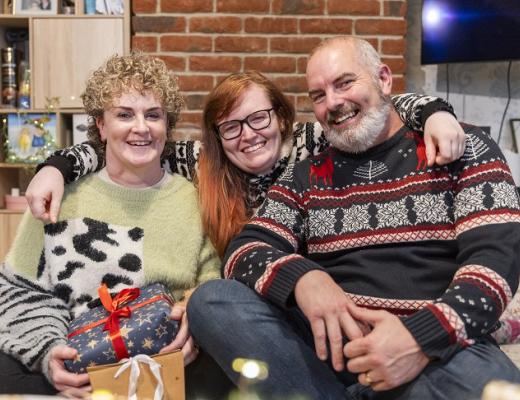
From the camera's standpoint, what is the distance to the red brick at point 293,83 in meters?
3.07

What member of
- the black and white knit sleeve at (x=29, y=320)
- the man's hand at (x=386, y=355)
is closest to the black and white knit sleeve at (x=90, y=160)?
the black and white knit sleeve at (x=29, y=320)

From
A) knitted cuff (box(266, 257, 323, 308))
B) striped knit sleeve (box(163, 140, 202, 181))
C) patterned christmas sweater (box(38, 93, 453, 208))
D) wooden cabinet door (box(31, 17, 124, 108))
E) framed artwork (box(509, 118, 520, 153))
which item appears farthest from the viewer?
framed artwork (box(509, 118, 520, 153))

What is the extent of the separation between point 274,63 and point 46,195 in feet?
5.87

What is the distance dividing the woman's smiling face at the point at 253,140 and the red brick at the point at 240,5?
4.66ft

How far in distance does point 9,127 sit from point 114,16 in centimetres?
87

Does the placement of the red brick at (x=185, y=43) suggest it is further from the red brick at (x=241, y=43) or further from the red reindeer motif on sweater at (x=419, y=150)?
the red reindeer motif on sweater at (x=419, y=150)

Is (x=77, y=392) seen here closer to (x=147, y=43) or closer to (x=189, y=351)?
(x=189, y=351)

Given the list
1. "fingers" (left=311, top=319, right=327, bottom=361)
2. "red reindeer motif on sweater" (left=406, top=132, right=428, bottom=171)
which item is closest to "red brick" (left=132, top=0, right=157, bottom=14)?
"red reindeer motif on sweater" (left=406, top=132, right=428, bottom=171)

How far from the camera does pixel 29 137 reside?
10.8 feet

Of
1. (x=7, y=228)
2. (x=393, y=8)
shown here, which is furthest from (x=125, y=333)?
(x=393, y=8)

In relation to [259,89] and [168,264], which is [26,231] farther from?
[259,89]

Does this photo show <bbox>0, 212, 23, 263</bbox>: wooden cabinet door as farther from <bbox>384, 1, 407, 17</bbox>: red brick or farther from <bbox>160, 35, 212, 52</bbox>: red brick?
<bbox>384, 1, 407, 17</bbox>: red brick

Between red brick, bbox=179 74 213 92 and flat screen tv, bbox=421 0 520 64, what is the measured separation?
1199 mm

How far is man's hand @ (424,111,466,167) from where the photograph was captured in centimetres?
134
